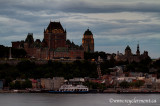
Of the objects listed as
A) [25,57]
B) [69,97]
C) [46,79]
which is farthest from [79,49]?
[69,97]

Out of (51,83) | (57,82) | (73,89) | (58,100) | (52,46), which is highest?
(52,46)

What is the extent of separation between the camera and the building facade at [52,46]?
191125mm

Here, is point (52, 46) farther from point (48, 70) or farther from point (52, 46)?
point (48, 70)

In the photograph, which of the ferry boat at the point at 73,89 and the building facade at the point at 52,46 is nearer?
the ferry boat at the point at 73,89

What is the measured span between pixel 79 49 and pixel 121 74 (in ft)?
84.6

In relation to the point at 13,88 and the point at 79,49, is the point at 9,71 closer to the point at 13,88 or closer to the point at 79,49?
the point at 13,88

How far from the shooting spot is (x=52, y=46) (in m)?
195

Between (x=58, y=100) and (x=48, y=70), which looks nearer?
(x=58, y=100)

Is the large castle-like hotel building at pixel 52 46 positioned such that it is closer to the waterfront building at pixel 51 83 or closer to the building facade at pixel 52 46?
the building facade at pixel 52 46

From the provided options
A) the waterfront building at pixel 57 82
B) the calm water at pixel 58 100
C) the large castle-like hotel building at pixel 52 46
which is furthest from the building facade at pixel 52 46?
the calm water at pixel 58 100

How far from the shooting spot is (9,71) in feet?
543

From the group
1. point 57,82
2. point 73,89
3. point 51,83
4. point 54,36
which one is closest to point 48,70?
point 57,82

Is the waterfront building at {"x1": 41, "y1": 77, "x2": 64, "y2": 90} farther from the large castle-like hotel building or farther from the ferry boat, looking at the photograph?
the large castle-like hotel building

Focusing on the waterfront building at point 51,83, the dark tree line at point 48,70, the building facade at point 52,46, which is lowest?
the waterfront building at point 51,83
